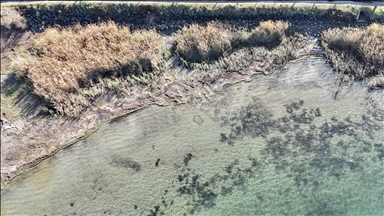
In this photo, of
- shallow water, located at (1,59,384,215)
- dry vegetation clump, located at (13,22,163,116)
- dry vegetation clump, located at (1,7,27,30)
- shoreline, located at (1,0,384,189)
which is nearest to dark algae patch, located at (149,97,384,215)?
shallow water, located at (1,59,384,215)

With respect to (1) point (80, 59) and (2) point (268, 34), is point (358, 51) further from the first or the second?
(1) point (80, 59)

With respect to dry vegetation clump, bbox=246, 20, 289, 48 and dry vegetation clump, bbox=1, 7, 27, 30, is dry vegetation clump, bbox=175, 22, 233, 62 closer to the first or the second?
dry vegetation clump, bbox=246, 20, 289, 48

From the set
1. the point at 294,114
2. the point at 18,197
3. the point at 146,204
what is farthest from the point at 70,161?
the point at 294,114

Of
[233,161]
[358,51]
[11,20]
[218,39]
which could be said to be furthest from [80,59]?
[358,51]

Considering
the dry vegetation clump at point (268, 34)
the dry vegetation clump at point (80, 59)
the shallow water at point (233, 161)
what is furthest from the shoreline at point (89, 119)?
the dry vegetation clump at point (268, 34)

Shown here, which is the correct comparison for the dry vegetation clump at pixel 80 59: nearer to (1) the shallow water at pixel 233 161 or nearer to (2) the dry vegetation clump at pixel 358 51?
(1) the shallow water at pixel 233 161

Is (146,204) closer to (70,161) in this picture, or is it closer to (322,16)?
(70,161)
